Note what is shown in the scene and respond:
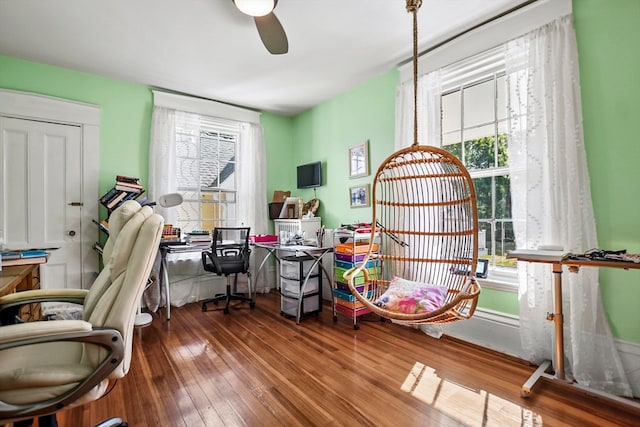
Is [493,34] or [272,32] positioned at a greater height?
[493,34]

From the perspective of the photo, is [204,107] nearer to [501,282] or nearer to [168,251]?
[168,251]

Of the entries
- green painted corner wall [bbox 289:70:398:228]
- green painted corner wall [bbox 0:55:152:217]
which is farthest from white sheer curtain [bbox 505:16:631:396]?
green painted corner wall [bbox 0:55:152:217]

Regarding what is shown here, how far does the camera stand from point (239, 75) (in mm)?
3424

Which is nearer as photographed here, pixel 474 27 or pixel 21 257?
pixel 21 257

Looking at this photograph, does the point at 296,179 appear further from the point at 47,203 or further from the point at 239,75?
the point at 47,203

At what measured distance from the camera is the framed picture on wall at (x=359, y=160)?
358 cm

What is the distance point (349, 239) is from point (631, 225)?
2122mm

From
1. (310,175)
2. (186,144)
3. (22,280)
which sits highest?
(186,144)

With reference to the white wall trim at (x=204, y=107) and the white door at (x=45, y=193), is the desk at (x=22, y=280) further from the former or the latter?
the white wall trim at (x=204, y=107)

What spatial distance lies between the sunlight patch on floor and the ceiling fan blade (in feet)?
8.05

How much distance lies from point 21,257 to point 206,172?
2.35 m

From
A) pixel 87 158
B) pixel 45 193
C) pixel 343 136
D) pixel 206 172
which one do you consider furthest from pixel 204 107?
pixel 45 193

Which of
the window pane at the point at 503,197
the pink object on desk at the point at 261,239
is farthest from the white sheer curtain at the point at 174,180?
the window pane at the point at 503,197

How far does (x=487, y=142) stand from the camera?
2650 mm
